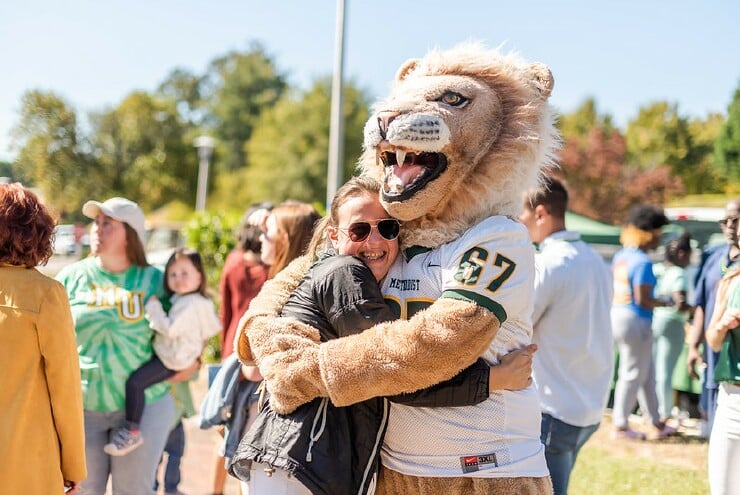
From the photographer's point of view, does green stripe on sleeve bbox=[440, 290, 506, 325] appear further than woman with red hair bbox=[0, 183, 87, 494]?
No

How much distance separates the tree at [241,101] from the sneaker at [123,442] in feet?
193

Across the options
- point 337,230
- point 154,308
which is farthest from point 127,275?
point 337,230

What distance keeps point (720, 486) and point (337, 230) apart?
2.39 meters

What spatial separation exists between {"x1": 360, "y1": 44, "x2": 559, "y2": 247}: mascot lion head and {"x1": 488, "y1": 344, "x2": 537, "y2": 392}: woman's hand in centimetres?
44

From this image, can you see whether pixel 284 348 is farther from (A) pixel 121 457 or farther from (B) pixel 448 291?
(A) pixel 121 457

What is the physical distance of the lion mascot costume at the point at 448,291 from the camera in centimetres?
212

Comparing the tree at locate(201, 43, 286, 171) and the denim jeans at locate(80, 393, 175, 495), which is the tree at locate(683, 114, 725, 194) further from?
the denim jeans at locate(80, 393, 175, 495)

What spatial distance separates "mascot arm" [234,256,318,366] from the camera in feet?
7.77

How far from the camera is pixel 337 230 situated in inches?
98.2

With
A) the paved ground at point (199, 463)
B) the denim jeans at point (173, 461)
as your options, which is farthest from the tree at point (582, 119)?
the denim jeans at point (173, 461)

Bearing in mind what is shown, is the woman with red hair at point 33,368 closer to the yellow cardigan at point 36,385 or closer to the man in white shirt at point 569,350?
the yellow cardigan at point 36,385

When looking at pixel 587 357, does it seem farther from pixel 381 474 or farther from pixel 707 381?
pixel 707 381

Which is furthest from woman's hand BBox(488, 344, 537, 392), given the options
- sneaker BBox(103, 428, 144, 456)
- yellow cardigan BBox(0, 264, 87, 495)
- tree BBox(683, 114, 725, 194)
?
tree BBox(683, 114, 725, 194)

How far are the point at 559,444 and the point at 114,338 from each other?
95.1 inches
